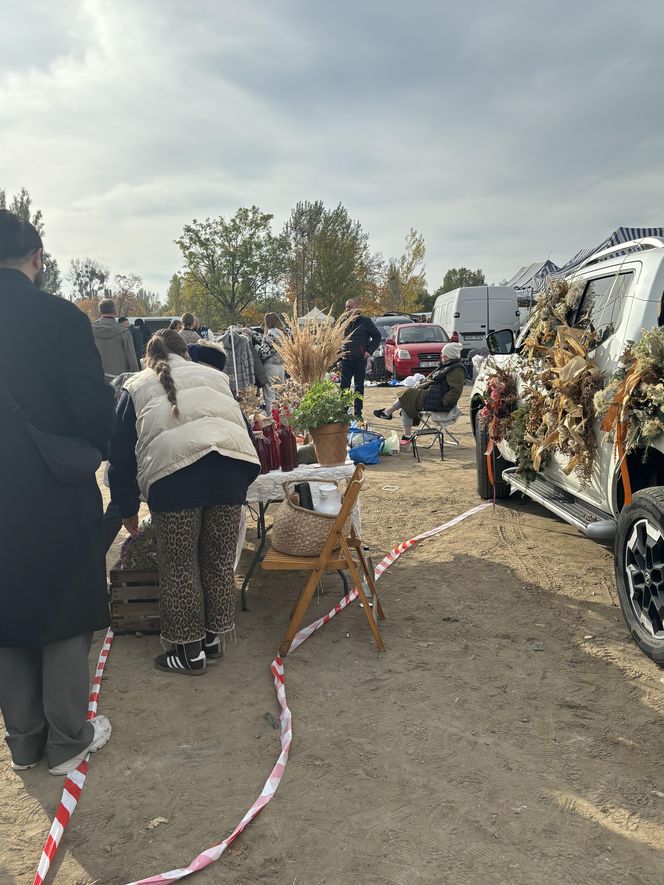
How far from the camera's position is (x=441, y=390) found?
9008 millimetres

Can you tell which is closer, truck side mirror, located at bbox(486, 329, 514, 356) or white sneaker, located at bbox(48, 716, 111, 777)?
white sneaker, located at bbox(48, 716, 111, 777)

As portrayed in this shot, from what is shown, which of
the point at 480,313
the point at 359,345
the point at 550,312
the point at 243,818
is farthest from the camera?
the point at 480,313

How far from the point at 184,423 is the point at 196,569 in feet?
2.64

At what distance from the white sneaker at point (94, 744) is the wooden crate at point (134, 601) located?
1.02 meters

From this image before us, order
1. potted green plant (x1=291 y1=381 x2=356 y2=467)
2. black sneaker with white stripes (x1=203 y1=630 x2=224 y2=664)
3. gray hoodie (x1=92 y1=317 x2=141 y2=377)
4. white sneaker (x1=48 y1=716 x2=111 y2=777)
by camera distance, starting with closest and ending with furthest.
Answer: white sneaker (x1=48 y1=716 x2=111 y2=777) → black sneaker with white stripes (x1=203 y1=630 x2=224 y2=664) → potted green plant (x1=291 y1=381 x2=356 y2=467) → gray hoodie (x1=92 y1=317 x2=141 y2=377)

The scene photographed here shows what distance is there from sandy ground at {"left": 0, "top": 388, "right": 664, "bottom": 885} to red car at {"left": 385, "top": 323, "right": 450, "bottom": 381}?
12490 mm

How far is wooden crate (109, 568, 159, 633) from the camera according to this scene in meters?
4.18

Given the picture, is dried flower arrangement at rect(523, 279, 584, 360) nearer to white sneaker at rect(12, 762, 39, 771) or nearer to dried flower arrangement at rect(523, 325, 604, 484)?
dried flower arrangement at rect(523, 325, 604, 484)

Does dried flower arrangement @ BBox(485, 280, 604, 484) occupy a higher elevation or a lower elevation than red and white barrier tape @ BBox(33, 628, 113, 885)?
higher

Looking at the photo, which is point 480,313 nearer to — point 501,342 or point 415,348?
point 415,348

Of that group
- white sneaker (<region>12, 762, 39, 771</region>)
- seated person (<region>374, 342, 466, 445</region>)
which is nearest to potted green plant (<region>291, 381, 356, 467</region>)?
white sneaker (<region>12, 762, 39, 771</region>)

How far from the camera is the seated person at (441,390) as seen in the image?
351 inches

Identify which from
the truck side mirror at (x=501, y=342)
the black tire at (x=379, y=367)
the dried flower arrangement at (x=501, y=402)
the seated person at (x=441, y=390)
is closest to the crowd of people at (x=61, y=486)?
the dried flower arrangement at (x=501, y=402)

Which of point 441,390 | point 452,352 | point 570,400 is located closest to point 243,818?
point 570,400
